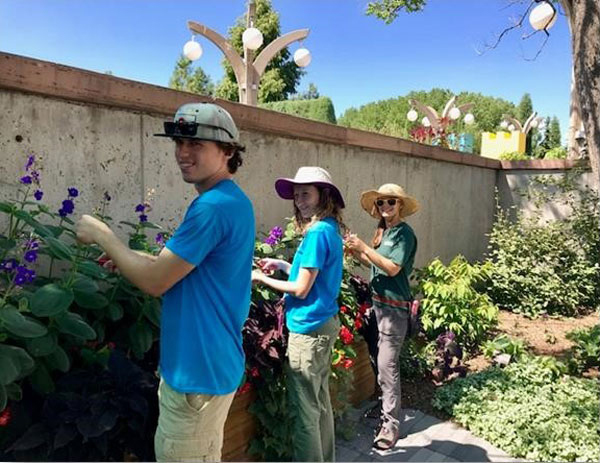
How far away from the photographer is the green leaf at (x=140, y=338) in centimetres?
209

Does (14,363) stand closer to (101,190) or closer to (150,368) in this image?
(150,368)

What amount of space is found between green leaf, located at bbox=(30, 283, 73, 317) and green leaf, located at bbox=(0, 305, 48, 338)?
0.14ft

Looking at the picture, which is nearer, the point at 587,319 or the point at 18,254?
the point at 18,254

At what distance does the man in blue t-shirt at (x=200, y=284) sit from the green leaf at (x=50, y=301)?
0.95 ft

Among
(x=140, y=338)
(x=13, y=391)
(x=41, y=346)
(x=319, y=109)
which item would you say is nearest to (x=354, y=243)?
(x=140, y=338)

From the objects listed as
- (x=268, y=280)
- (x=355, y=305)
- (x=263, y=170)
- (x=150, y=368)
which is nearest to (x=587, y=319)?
(x=355, y=305)

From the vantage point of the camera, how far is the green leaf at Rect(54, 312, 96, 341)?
173 cm

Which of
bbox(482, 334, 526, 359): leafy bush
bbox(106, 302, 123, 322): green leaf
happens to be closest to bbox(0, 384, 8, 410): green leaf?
bbox(106, 302, 123, 322): green leaf

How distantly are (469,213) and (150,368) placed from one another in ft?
21.3

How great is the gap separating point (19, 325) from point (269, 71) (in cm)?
2807

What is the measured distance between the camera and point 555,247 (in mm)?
7051

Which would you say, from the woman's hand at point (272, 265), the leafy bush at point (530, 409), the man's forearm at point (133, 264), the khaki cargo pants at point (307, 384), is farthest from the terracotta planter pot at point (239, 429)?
the leafy bush at point (530, 409)

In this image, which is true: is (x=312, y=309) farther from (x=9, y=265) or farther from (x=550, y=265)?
(x=550, y=265)

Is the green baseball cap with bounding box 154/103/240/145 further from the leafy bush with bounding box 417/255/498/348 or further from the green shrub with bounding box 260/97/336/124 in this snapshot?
the green shrub with bounding box 260/97/336/124
